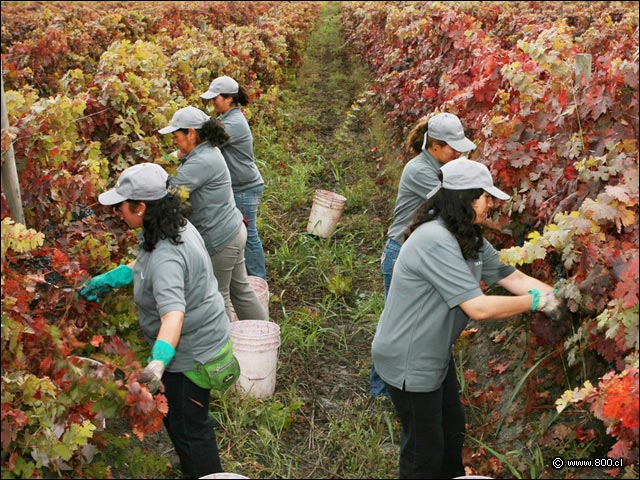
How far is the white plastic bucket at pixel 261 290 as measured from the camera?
5941 mm

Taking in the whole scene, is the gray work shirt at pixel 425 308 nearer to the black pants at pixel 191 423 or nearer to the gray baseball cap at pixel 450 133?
the black pants at pixel 191 423

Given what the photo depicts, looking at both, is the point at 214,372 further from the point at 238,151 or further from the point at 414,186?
the point at 238,151

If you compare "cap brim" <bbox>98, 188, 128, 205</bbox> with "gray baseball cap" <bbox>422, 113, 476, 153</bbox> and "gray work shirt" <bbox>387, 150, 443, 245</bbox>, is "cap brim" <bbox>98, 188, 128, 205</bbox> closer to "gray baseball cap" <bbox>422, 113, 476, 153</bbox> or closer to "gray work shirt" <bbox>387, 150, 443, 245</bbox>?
"gray work shirt" <bbox>387, 150, 443, 245</bbox>

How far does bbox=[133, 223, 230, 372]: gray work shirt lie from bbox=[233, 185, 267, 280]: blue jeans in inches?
99.6

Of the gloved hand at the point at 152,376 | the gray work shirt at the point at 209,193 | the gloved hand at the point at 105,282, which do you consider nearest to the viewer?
the gloved hand at the point at 152,376

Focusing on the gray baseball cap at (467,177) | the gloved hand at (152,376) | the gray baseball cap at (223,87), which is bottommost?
the gray baseball cap at (223,87)

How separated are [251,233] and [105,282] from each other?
246cm

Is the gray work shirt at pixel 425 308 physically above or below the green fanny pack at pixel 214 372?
above

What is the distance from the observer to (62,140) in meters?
4.55

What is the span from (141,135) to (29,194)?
193 cm

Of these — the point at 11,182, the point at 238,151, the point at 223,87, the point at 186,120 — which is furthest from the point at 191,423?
the point at 223,87

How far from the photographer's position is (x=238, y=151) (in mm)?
6305

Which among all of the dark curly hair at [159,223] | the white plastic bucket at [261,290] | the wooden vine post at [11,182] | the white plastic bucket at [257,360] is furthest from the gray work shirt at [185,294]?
the white plastic bucket at [261,290]

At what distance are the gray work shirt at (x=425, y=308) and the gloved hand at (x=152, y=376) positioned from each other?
107 cm
